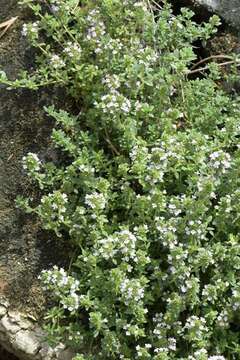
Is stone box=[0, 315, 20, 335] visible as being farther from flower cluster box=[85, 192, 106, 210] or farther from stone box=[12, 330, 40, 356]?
flower cluster box=[85, 192, 106, 210]

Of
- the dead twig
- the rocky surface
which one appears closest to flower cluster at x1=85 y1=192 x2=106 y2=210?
the rocky surface

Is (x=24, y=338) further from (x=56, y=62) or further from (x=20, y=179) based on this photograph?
(x=56, y=62)

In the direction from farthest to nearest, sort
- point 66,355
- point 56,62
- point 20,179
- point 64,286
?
point 20,179 → point 56,62 → point 66,355 → point 64,286

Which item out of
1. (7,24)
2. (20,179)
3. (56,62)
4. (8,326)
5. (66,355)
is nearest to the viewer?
(66,355)

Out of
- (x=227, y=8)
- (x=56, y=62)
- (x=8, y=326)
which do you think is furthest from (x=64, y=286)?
(x=227, y=8)

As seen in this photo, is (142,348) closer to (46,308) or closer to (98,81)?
(46,308)
